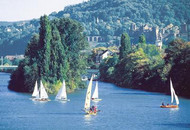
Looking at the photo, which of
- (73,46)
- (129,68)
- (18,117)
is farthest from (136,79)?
(18,117)

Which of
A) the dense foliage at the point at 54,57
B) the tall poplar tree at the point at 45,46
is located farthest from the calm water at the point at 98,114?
the dense foliage at the point at 54,57

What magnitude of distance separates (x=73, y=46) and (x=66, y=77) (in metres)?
6.91

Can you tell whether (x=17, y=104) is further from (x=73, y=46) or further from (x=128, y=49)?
(x=128, y=49)

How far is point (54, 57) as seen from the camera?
103750 millimetres

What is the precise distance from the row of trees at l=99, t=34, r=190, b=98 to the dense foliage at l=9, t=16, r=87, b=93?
1188 centimetres

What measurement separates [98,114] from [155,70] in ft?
140

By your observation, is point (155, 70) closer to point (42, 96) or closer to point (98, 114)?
point (42, 96)

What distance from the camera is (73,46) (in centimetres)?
11219

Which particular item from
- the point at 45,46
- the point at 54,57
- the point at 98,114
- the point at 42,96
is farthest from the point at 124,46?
the point at 98,114

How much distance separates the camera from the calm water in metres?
66.8

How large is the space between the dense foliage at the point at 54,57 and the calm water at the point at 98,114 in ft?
20.0

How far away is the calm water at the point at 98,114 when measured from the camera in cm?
6681

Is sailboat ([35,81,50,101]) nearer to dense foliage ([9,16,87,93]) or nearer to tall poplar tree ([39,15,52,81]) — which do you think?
dense foliage ([9,16,87,93])

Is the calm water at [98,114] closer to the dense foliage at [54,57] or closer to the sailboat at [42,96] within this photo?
the sailboat at [42,96]
